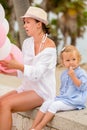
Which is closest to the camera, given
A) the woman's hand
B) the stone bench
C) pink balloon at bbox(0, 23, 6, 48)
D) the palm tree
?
the stone bench

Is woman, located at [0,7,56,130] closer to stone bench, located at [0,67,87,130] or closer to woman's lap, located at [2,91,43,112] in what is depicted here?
woman's lap, located at [2,91,43,112]

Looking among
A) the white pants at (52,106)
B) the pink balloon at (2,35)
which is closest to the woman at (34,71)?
the white pants at (52,106)

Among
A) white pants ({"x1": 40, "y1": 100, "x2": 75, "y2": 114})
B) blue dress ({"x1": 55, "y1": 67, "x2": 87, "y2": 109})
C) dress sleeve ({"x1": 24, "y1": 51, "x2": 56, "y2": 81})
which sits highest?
dress sleeve ({"x1": 24, "y1": 51, "x2": 56, "y2": 81})

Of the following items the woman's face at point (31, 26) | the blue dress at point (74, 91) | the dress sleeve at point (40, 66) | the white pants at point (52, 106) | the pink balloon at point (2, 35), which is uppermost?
the woman's face at point (31, 26)

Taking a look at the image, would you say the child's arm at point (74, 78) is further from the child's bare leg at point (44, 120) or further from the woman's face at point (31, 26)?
the woman's face at point (31, 26)

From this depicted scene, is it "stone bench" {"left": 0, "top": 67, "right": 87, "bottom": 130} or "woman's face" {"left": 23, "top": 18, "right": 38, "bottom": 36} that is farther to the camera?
"woman's face" {"left": 23, "top": 18, "right": 38, "bottom": 36}

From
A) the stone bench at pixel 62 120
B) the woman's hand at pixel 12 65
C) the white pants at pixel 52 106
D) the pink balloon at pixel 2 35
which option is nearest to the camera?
the stone bench at pixel 62 120

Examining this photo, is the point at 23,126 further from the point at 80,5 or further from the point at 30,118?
the point at 80,5

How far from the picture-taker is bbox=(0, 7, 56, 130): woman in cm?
411

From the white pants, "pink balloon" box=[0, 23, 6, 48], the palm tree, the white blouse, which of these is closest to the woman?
the white blouse

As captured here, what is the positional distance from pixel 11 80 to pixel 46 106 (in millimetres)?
5476

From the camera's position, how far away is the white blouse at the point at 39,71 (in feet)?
13.4

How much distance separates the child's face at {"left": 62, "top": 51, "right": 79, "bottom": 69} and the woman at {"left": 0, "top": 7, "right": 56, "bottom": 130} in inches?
5.6

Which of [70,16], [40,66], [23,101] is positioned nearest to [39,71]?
[40,66]
